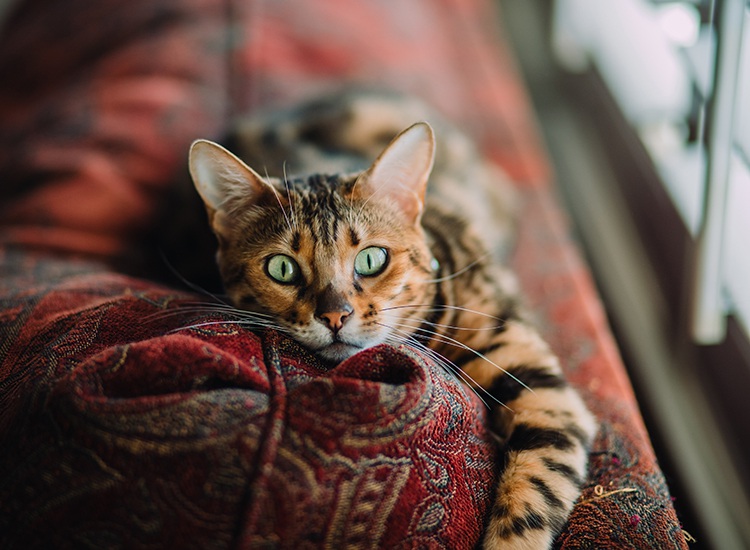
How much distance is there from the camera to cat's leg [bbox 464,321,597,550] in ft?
2.71

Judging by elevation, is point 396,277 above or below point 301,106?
below

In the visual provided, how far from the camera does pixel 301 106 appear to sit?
1.66 m

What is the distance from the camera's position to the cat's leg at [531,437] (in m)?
0.83

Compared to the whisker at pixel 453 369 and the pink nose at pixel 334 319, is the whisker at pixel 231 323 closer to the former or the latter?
the pink nose at pixel 334 319

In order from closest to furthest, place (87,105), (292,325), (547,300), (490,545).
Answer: (490,545), (292,325), (547,300), (87,105)

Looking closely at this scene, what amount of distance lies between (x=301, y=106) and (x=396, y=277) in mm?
815

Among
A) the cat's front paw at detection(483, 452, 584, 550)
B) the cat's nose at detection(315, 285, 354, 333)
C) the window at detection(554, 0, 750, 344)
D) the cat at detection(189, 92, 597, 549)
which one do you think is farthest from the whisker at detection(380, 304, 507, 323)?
the window at detection(554, 0, 750, 344)

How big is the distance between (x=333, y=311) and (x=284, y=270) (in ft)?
0.40

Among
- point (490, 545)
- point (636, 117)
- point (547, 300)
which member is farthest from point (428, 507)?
point (636, 117)

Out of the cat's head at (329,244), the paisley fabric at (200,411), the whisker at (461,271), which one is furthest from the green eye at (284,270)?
the whisker at (461,271)

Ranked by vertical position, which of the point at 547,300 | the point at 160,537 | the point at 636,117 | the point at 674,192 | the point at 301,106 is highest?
the point at 636,117

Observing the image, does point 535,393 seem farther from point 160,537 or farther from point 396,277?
point 160,537

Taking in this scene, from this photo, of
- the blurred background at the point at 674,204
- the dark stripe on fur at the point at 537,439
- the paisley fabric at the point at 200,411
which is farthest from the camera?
the blurred background at the point at 674,204

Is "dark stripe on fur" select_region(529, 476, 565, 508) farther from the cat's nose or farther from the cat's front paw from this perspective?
the cat's nose
